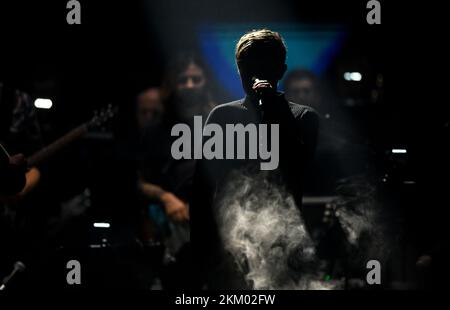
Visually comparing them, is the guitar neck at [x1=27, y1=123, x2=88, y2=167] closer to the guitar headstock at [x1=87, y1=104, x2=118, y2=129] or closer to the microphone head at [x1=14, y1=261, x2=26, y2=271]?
the guitar headstock at [x1=87, y1=104, x2=118, y2=129]

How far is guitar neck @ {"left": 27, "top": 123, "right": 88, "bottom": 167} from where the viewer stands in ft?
11.2

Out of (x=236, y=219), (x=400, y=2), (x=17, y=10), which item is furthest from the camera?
(x=17, y=10)

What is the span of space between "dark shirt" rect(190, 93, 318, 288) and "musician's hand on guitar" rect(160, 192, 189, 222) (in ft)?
2.42

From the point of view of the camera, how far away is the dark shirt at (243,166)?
2.73 metres

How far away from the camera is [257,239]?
9.12ft

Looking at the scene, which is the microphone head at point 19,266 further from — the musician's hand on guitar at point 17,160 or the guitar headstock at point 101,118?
the guitar headstock at point 101,118

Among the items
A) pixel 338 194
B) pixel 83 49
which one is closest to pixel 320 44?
pixel 338 194

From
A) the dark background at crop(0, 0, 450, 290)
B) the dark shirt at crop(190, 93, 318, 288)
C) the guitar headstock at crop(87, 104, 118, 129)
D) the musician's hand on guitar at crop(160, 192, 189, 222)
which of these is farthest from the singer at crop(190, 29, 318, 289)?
the guitar headstock at crop(87, 104, 118, 129)

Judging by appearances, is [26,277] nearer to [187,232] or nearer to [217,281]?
[187,232]

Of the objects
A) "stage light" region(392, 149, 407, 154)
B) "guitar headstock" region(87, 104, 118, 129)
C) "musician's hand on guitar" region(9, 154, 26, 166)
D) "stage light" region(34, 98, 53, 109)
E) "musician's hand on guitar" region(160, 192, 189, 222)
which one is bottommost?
"musician's hand on guitar" region(160, 192, 189, 222)

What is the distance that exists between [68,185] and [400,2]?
1.77 meters

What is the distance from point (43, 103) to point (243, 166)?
3.92ft

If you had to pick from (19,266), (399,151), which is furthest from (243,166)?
(19,266)

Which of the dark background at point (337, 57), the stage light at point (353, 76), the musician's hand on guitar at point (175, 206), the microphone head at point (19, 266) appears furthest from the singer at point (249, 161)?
the microphone head at point (19, 266)
